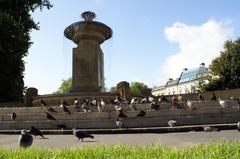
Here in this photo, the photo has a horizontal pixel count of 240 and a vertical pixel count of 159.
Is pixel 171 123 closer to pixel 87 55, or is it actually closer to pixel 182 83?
pixel 87 55

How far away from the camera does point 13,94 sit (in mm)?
46531

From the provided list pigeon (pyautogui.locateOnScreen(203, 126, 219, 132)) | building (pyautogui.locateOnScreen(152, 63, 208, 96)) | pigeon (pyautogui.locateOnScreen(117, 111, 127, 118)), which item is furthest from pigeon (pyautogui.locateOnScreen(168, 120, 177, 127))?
building (pyautogui.locateOnScreen(152, 63, 208, 96))

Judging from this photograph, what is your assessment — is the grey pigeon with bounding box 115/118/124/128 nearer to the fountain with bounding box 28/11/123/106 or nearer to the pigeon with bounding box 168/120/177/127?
the pigeon with bounding box 168/120/177/127

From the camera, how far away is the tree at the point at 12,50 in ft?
148

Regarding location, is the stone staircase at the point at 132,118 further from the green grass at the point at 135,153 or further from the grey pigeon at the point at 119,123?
the green grass at the point at 135,153

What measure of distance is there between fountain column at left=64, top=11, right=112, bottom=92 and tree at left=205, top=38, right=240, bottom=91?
25.2 meters

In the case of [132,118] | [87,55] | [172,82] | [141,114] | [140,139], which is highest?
[172,82]

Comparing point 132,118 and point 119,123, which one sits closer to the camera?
point 119,123

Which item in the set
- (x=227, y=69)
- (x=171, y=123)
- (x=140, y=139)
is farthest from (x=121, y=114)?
(x=227, y=69)

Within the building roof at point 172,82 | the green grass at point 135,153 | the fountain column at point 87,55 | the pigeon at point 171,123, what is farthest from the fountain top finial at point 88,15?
the building roof at point 172,82

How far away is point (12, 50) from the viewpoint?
150 feet

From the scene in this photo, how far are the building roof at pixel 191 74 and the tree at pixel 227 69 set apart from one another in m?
69.3

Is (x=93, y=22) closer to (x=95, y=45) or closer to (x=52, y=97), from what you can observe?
(x=95, y=45)

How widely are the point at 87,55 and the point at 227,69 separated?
89.6 feet
